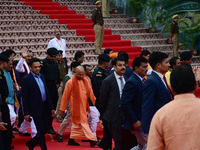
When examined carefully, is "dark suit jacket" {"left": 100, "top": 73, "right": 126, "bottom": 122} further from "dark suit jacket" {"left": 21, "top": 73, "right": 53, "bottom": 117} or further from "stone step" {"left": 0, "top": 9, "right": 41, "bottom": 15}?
"stone step" {"left": 0, "top": 9, "right": 41, "bottom": 15}

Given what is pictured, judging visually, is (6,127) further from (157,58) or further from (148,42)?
(148,42)

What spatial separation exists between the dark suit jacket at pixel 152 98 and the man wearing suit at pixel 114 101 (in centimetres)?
124

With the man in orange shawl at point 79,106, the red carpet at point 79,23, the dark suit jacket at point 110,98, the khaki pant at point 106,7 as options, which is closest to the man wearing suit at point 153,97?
the dark suit jacket at point 110,98

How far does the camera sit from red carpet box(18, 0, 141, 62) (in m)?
14.2

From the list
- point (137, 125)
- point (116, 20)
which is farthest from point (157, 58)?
point (116, 20)

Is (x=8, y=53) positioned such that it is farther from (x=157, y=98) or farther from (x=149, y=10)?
(x=149, y=10)

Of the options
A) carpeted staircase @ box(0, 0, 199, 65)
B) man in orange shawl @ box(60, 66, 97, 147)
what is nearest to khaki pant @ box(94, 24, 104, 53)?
carpeted staircase @ box(0, 0, 199, 65)

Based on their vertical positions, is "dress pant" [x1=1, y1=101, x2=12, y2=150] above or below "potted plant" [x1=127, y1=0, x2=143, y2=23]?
below

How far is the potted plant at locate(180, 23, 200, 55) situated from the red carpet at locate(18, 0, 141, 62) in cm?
185

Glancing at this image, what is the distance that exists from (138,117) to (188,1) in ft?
38.3

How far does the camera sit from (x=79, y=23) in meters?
15.0

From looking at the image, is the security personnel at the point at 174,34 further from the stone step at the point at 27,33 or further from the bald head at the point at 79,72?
the bald head at the point at 79,72

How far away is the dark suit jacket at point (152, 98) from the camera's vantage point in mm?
4320

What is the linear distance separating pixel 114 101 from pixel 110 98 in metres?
0.09
